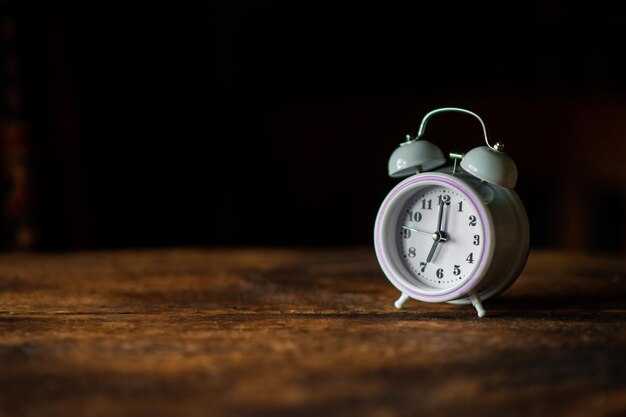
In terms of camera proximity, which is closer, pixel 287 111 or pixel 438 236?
pixel 438 236

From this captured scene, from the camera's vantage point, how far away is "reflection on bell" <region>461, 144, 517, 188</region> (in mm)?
1071

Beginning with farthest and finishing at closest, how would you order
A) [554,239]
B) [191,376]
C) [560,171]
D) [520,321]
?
[554,239]
[560,171]
[520,321]
[191,376]

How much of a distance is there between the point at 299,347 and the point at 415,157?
1.16 feet

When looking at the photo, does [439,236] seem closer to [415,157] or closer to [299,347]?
[415,157]

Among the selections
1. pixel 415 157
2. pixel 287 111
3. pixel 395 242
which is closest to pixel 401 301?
pixel 395 242

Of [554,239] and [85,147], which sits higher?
[85,147]

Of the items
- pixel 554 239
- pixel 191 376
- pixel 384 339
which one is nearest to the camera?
pixel 191 376

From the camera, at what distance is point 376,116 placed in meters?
3.68

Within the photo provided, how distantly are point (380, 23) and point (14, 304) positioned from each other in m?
3.11

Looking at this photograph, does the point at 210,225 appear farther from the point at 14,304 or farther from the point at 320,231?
the point at 14,304

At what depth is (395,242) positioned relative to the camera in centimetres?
118

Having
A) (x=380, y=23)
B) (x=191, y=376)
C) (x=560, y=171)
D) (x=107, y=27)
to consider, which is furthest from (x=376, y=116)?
Answer: (x=191, y=376)

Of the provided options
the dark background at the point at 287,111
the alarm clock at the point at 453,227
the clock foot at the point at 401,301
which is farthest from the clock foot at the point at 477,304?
the dark background at the point at 287,111

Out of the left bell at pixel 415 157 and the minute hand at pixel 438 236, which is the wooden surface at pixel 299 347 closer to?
the minute hand at pixel 438 236
